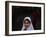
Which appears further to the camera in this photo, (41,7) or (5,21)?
(41,7)

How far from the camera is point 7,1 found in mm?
1366

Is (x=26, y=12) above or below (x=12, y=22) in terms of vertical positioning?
above

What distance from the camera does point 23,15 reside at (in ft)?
4.62

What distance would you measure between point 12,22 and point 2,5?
A: 26 centimetres

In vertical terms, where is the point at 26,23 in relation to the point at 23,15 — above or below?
below

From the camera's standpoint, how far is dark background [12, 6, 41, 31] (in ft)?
4.52

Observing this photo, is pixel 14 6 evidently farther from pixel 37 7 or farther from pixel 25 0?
pixel 37 7

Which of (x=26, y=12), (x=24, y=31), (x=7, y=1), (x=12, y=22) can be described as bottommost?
(x=24, y=31)

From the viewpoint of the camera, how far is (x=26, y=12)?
4.65ft

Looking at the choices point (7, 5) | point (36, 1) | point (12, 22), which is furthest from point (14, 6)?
point (36, 1)

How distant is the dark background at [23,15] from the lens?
1.38 m

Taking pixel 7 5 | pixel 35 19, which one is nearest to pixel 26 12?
pixel 35 19

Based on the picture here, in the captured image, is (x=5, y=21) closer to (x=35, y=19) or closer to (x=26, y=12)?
(x=26, y=12)

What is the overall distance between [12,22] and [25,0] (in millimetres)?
352
